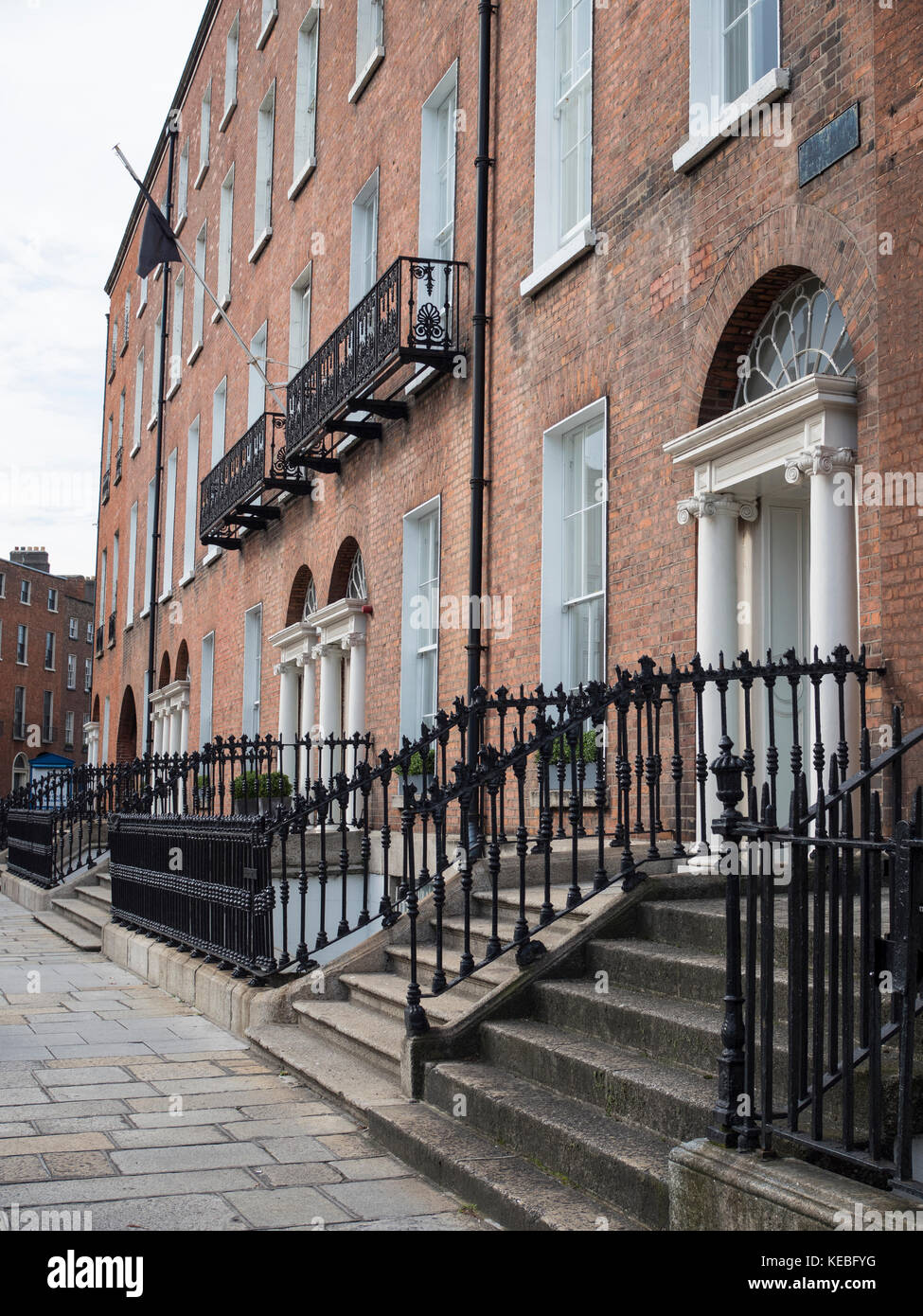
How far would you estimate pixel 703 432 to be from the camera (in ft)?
25.4

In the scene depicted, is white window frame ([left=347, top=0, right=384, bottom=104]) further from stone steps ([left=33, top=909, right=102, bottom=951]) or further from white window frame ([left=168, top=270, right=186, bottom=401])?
white window frame ([left=168, top=270, right=186, bottom=401])

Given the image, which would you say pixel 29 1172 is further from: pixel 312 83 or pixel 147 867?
pixel 312 83

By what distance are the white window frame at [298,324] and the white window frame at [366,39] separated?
276 cm

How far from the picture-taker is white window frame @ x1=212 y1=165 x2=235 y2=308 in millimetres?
20953

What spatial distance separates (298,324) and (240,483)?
2.22 m

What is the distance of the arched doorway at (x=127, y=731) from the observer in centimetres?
2869

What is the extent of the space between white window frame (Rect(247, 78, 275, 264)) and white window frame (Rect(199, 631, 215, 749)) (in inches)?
243

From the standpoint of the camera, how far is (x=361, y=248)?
1493cm

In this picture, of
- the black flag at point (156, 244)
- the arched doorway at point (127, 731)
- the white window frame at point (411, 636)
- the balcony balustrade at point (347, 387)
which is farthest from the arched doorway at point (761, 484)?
the arched doorway at point (127, 731)

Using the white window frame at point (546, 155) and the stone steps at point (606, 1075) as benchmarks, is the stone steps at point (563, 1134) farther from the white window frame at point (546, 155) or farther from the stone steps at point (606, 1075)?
the white window frame at point (546, 155)

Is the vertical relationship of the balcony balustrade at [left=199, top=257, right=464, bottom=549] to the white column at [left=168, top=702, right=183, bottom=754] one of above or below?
above

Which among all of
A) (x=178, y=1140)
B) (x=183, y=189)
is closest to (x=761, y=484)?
(x=178, y=1140)

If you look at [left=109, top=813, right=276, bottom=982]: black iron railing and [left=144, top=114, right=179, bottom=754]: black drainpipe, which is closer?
[left=109, top=813, right=276, bottom=982]: black iron railing

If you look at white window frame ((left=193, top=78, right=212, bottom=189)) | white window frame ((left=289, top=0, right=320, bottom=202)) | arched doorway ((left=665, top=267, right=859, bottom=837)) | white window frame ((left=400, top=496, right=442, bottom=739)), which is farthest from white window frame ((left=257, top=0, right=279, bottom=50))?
arched doorway ((left=665, top=267, right=859, bottom=837))
